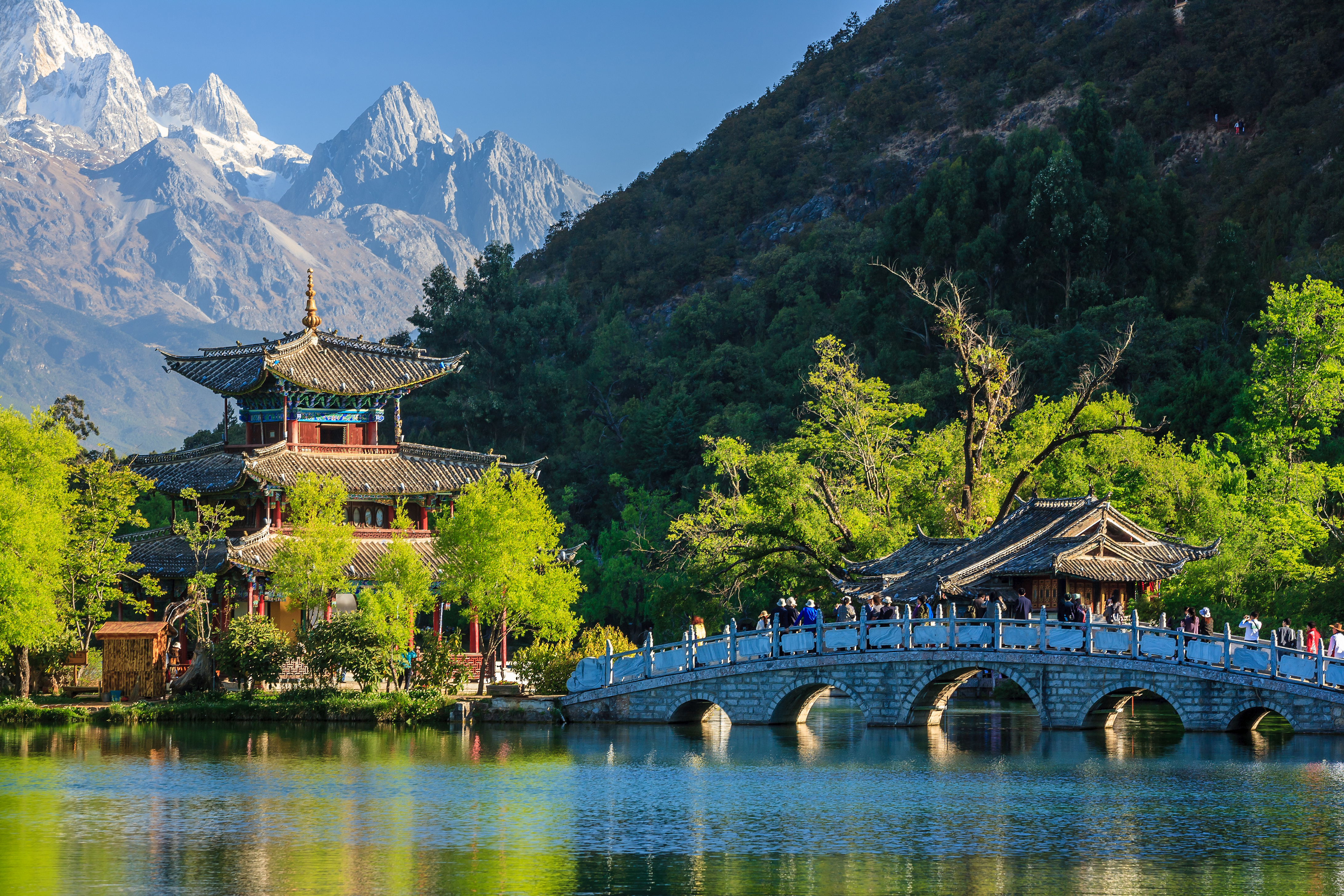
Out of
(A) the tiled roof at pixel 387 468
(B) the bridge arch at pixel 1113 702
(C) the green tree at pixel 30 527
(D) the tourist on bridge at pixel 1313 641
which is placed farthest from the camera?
(A) the tiled roof at pixel 387 468

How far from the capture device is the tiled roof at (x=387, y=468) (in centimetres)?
5134

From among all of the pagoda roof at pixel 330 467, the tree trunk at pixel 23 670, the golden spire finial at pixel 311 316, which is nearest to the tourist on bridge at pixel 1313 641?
the pagoda roof at pixel 330 467

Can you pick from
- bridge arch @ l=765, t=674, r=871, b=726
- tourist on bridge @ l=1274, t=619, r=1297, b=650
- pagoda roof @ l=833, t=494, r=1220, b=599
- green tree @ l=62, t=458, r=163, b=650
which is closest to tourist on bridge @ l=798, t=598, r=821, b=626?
bridge arch @ l=765, t=674, r=871, b=726

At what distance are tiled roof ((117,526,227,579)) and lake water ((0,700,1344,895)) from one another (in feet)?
34.8

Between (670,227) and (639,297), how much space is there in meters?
10.7

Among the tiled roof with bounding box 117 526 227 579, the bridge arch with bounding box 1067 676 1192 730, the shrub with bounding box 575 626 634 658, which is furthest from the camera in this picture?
the tiled roof with bounding box 117 526 227 579

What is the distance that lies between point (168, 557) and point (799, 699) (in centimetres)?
2218

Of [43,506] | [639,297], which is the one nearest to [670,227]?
[639,297]

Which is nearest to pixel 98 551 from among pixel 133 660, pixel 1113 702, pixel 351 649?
pixel 133 660

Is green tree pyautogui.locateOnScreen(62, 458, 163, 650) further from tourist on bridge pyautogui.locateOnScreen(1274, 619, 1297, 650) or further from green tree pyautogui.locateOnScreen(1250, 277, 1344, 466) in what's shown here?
green tree pyautogui.locateOnScreen(1250, 277, 1344, 466)

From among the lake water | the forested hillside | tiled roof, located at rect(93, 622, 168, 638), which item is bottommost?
the lake water

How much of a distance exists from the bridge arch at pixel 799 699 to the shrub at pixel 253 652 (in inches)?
558

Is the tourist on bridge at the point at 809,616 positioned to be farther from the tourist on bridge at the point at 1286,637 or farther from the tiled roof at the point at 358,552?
the tiled roof at the point at 358,552

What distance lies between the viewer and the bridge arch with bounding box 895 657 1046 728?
37125 mm
